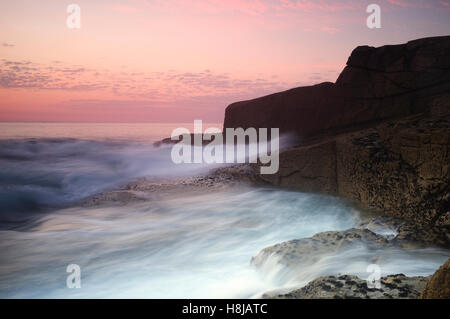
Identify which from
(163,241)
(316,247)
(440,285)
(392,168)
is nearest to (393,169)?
(392,168)

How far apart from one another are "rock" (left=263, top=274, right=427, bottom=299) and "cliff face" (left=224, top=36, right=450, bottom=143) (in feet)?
13.9

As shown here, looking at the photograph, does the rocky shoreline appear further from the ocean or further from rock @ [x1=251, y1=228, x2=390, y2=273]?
the ocean

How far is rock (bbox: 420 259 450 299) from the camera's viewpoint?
1.59m

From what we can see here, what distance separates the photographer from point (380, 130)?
4.61 metres

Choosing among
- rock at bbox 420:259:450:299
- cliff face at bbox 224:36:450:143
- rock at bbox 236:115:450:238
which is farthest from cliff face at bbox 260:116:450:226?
rock at bbox 420:259:450:299

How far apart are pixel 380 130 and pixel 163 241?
328 cm

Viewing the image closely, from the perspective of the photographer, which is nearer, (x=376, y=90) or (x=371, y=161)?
(x=371, y=161)

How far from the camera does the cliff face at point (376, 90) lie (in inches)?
222

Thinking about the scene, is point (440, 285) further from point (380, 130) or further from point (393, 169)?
point (380, 130)

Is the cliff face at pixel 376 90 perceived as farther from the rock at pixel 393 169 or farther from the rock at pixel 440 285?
the rock at pixel 440 285

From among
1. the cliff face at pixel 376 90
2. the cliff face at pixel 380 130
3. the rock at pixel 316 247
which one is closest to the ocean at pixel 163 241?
the rock at pixel 316 247

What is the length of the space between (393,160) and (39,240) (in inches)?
190

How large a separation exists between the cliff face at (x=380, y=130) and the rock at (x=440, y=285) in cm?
220
